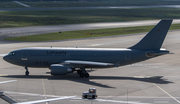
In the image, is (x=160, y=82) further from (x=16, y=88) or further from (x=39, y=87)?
(x=16, y=88)

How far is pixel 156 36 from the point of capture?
43.9 meters

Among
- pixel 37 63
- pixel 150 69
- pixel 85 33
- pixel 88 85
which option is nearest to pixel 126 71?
pixel 150 69

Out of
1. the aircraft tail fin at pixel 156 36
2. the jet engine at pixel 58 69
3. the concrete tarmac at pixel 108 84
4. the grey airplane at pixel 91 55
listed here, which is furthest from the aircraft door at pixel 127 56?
the jet engine at pixel 58 69

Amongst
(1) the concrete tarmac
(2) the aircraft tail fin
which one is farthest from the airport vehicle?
(2) the aircraft tail fin

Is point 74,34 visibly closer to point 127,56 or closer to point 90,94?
point 127,56

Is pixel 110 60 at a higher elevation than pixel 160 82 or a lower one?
higher

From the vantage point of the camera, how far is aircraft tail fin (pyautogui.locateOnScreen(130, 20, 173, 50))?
4356 cm

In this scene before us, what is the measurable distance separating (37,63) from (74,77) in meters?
6.48

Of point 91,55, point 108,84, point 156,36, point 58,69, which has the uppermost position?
point 156,36

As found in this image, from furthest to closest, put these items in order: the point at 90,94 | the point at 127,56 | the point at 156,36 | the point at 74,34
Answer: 1. the point at 74,34
2. the point at 156,36
3. the point at 127,56
4. the point at 90,94

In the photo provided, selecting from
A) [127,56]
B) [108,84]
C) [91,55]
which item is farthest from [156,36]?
[108,84]

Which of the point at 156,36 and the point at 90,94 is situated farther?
the point at 156,36

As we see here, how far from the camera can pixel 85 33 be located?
105312 millimetres

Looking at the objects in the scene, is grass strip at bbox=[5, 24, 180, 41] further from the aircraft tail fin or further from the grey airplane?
the aircraft tail fin
